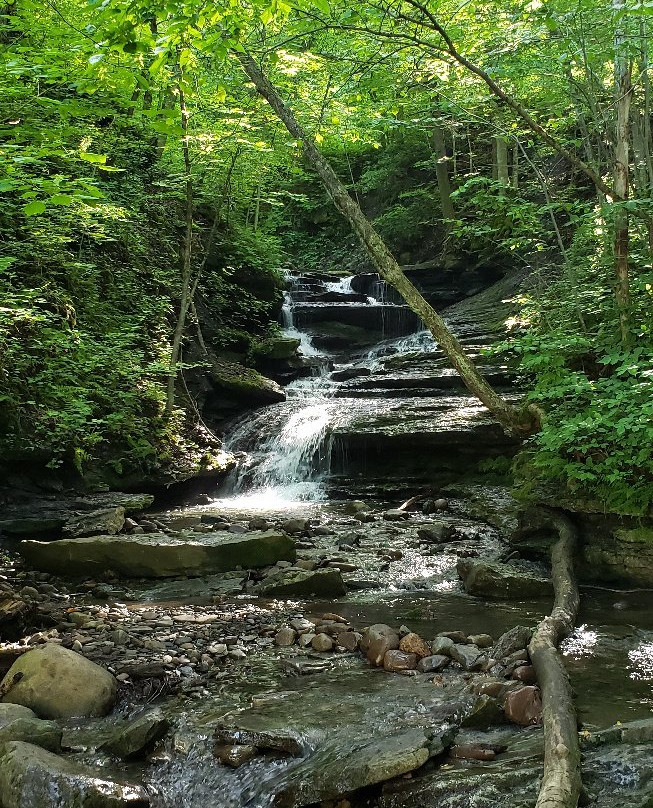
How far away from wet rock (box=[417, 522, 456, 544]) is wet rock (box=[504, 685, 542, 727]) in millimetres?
4463

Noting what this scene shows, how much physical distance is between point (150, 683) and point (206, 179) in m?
11.8

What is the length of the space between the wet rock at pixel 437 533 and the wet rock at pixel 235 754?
203 inches

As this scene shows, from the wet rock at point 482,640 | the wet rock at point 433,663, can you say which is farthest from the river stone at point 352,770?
the wet rock at point 482,640

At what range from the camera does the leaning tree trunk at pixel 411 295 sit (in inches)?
307

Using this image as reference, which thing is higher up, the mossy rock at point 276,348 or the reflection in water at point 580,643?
the mossy rock at point 276,348

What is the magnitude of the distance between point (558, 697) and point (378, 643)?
1.67 meters

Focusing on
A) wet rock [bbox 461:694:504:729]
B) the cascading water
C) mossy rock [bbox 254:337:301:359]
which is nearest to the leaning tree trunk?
wet rock [bbox 461:694:504:729]

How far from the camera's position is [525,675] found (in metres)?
4.35

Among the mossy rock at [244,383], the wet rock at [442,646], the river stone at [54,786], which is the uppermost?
the mossy rock at [244,383]

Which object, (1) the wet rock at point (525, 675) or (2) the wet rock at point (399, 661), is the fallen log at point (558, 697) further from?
(2) the wet rock at point (399, 661)

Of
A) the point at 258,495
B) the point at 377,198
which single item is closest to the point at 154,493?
the point at 258,495

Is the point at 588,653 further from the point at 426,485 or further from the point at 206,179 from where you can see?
the point at 206,179

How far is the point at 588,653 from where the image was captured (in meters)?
4.96

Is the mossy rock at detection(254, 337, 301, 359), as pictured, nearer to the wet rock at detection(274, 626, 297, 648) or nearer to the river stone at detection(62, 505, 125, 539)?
the river stone at detection(62, 505, 125, 539)
